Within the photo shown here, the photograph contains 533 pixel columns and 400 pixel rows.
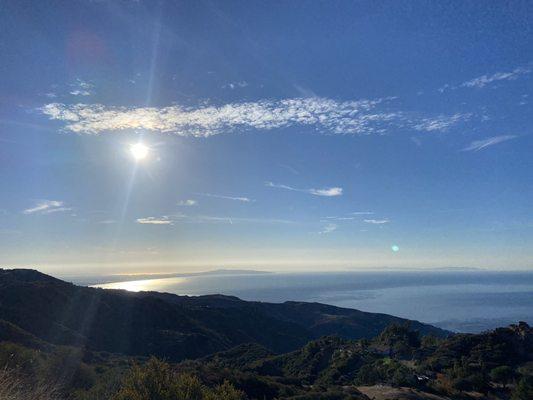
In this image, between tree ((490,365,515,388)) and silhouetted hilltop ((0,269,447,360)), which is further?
silhouetted hilltop ((0,269,447,360))

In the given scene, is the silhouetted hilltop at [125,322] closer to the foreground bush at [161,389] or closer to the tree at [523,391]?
the tree at [523,391]

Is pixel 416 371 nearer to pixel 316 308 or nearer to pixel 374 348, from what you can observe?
pixel 374 348

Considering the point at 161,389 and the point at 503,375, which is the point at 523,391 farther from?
the point at 161,389

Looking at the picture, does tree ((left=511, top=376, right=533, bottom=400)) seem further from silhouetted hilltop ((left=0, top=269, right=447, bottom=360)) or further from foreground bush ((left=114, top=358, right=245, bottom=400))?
silhouetted hilltop ((left=0, top=269, right=447, bottom=360))

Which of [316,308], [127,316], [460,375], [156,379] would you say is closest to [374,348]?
[460,375]

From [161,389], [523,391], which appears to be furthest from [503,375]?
[161,389]

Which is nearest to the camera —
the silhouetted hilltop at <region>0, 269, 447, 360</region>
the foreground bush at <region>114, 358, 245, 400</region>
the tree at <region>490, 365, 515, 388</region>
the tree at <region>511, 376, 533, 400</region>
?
the foreground bush at <region>114, 358, 245, 400</region>

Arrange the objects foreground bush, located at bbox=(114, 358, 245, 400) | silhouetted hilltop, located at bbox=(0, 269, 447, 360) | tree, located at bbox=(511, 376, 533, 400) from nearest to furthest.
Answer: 1. foreground bush, located at bbox=(114, 358, 245, 400)
2. tree, located at bbox=(511, 376, 533, 400)
3. silhouetted hilltop, located at bbox=(0, 269, 447, 360)

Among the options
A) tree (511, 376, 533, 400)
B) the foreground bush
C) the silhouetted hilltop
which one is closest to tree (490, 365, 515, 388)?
tree (511, 376, 533, 400)

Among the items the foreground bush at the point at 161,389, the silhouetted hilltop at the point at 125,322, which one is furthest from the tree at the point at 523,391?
the silhouetted hilltop at the point at 125,322
